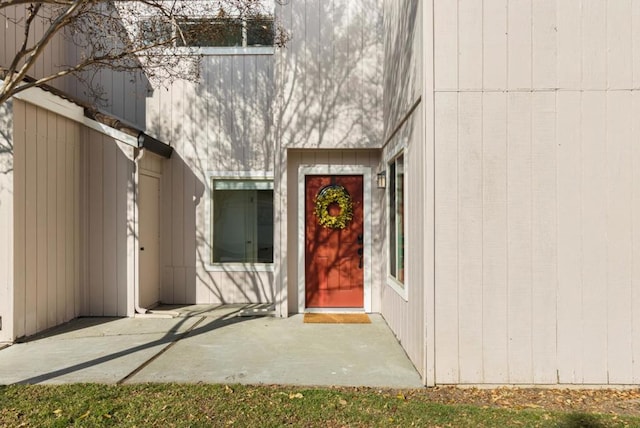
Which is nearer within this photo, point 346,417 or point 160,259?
point 346,417

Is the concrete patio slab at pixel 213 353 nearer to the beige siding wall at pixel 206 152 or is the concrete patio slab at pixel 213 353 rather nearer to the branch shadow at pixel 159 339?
the branch shadow at pixel 159 339

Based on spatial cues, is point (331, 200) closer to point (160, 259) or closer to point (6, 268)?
point (160, 259)

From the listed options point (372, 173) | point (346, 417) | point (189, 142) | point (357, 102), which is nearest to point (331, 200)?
point (372, 173)

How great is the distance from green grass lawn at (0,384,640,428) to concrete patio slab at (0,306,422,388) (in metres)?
0.30

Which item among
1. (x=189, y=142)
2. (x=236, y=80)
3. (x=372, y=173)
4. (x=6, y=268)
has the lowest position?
(x=6, y=268)

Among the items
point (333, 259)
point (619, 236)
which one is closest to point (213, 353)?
point (333, 259)

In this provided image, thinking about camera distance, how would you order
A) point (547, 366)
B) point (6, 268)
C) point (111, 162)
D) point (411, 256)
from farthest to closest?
point (111, 162), point (6, 268), point (411, 256), point (547, 366)

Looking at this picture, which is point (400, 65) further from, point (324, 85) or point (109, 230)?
point (109, 230)

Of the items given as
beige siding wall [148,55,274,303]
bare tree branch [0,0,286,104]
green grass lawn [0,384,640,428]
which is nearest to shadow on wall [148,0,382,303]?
beige siding wall [148,55,274,303]

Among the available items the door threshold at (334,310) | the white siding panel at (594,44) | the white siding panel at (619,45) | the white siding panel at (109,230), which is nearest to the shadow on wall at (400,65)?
the white siding panel at (594,44)

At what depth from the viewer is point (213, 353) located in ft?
16.4

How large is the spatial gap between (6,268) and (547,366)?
6075 mm

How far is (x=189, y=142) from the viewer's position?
7.88 m

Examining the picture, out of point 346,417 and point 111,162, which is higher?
point 111,162
